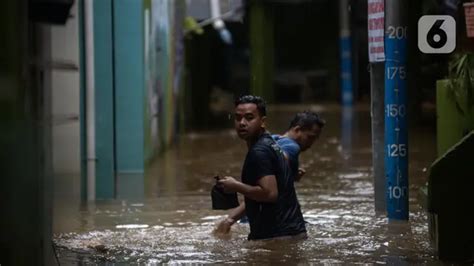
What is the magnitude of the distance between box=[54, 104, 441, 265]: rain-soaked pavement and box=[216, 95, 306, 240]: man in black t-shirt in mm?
147

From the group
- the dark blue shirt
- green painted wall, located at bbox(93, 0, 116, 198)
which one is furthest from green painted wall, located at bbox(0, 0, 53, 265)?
green painted wall, located at bbox(93, 0, 116, 198)

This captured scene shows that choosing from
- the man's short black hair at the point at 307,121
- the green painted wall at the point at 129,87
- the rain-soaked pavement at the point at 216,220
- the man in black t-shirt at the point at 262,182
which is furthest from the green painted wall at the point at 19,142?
the green painted wall at the point at 129,87

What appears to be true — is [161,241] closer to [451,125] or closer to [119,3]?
[451,125]

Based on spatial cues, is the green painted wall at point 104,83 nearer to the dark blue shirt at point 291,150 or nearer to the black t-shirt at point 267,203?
the dark blue shirt at point 291,150

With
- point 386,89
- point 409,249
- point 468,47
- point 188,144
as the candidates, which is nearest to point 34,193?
point 409,249

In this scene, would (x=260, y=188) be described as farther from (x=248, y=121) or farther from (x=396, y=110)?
(x=396, y=110)

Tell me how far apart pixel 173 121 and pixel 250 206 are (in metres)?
12.4

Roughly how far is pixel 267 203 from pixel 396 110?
2248 mm

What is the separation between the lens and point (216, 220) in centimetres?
936

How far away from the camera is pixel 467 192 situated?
661 centimetres

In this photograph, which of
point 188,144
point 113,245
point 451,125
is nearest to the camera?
point 113,245

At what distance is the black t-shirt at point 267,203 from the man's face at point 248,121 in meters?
0.08

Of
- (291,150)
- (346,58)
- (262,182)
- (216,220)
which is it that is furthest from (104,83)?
(346,58)

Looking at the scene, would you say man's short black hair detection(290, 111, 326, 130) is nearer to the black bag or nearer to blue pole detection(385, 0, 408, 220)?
blue pole detection(385, 0, 408, 220)
